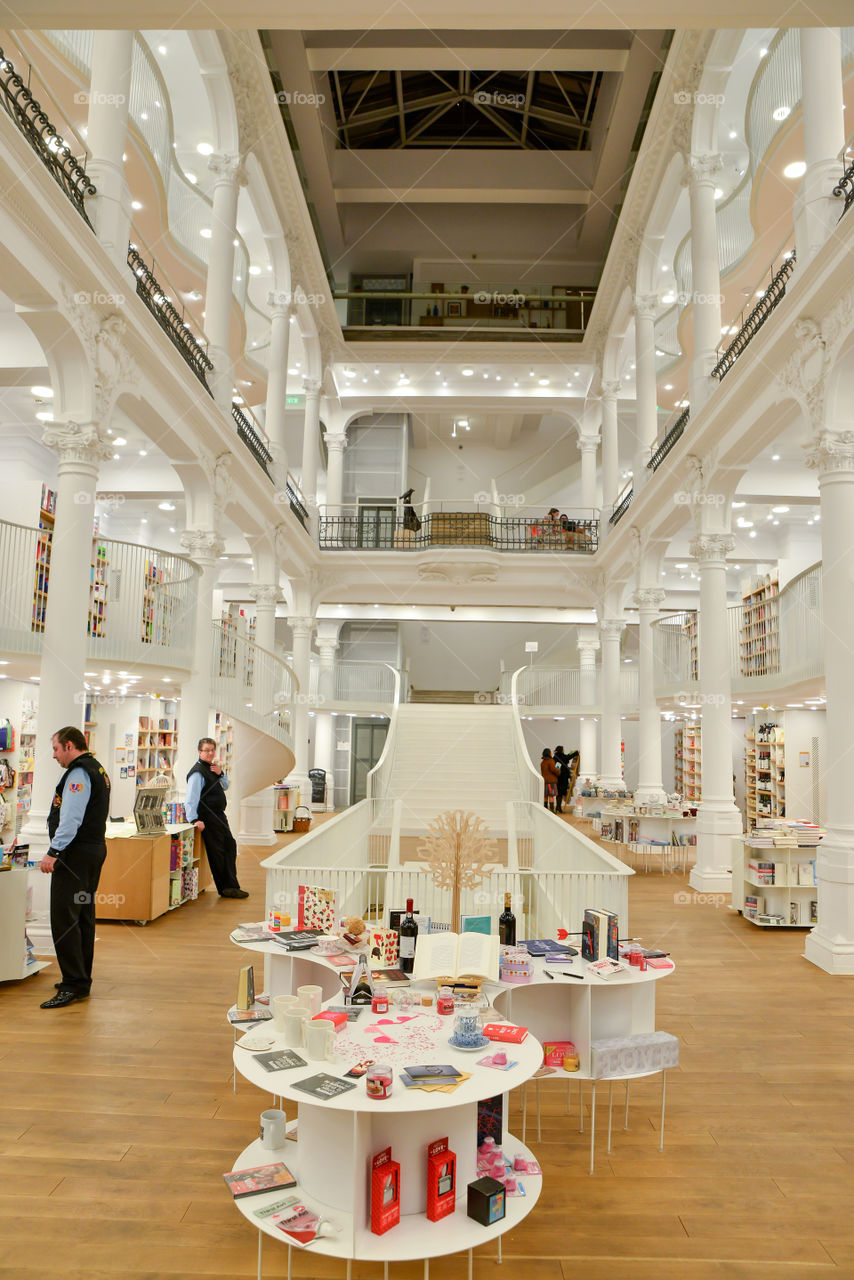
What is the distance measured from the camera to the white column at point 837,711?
670 cm

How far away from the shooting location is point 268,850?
516 inches

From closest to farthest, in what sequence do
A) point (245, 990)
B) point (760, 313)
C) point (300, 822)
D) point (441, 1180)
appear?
point (441, 1180), point (245, 990), point (760, 313), point (300, 822)

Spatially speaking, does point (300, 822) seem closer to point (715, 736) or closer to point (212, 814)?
point (212, 814)

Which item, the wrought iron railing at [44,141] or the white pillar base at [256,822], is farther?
the white pillar base at [256,822]

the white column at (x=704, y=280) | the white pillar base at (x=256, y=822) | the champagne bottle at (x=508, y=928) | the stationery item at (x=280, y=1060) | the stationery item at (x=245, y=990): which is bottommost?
the white pillar base at (x=256, y=822)

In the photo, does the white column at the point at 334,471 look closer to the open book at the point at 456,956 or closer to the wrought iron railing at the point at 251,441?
the wrought iron railing at the point at 251,441

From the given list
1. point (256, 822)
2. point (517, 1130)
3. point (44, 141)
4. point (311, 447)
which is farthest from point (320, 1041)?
point (311, 447)

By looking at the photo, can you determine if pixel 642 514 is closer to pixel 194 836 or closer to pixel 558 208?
pixel 194 836

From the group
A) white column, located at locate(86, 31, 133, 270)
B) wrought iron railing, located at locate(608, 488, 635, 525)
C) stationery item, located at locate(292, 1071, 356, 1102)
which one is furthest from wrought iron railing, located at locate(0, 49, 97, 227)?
wrought iron railing, located at locate(608, 488, 635, 525)

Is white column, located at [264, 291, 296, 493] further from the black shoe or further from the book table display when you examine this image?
the book table display

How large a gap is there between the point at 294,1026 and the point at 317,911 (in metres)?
1.50

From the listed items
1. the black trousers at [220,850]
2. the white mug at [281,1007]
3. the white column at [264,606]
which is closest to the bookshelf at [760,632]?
the black trousers at [220,850]

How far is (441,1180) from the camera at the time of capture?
264cm

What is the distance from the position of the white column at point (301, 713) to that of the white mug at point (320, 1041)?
13.6 m
